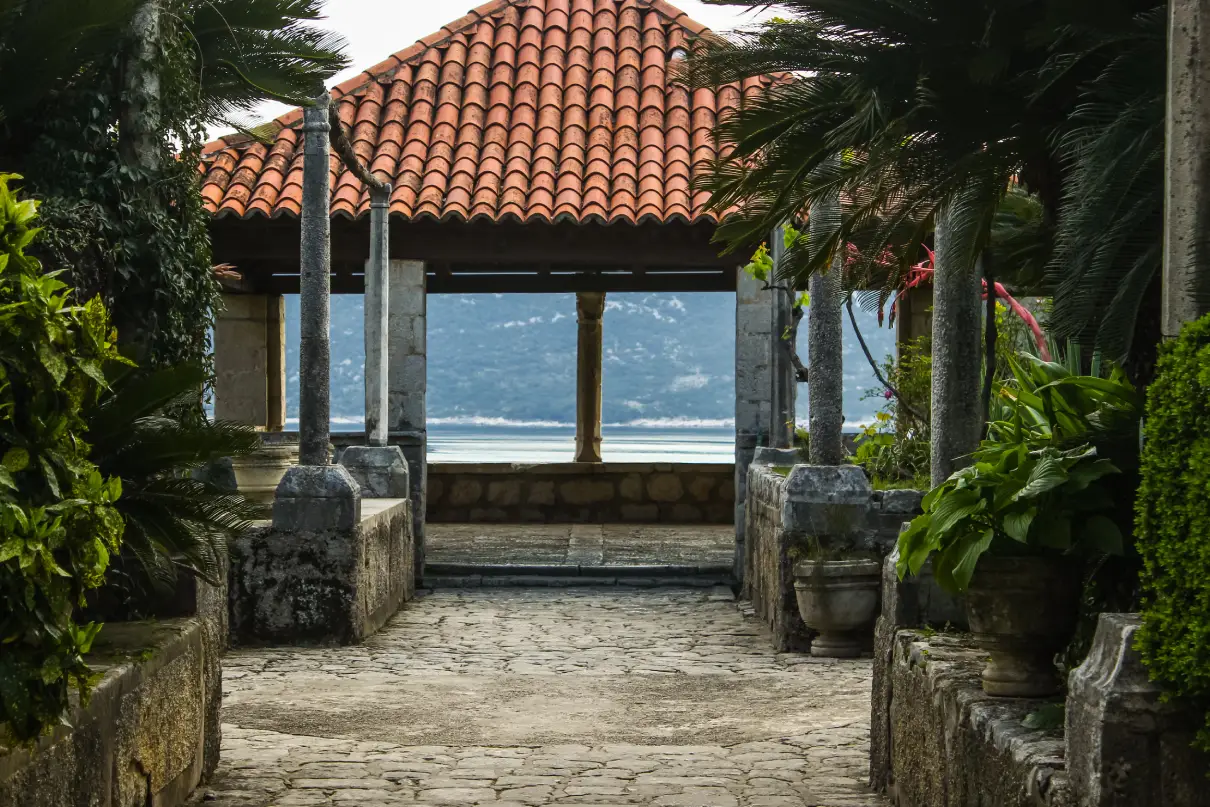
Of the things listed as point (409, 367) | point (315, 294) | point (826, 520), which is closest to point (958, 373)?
point (826, 520)

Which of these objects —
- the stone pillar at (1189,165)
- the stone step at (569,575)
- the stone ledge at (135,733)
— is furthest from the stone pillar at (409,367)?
the stone pillar at (1189,165)

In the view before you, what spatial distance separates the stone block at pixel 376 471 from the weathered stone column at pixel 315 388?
76.4 inches

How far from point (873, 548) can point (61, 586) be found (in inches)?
220

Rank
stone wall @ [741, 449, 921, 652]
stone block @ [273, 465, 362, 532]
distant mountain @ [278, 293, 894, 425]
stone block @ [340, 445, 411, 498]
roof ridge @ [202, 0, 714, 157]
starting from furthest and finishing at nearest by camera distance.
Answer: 1. distant mountain @ [278, 293, 894, 425]
2. roof ridge @ [202, 0, 714, 157]
3. stone block @ [340, 445, 411, 498]
4. stone block @ [273, 465, 362, 532]
5. stone wall @ [741, 449, 921, 652]

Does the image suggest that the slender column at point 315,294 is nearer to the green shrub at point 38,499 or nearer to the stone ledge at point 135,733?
the stone ledge at point 135,733

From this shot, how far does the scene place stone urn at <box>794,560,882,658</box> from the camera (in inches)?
306

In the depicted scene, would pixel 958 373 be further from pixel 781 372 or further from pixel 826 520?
pixel 781 372

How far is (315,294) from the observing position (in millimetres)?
8414

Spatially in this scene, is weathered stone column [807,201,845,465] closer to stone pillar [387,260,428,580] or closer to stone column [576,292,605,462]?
stone pillar [387,260,428,580]

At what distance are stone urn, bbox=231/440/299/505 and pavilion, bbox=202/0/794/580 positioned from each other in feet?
5.77

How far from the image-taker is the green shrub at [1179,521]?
2.57m

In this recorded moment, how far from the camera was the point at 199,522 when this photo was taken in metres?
4.38

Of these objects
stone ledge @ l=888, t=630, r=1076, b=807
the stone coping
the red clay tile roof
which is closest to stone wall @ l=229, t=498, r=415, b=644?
the red clay tile roof

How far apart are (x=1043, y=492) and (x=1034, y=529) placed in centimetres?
9
